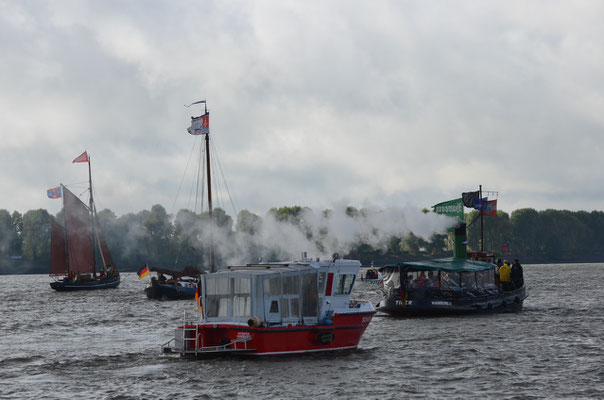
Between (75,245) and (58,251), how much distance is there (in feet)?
11.5

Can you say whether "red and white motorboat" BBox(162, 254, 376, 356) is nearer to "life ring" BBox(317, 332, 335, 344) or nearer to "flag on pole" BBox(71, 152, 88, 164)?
"life ring" BBox(317, 332, 335, 344)

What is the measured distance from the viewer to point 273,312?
35562 millimetres

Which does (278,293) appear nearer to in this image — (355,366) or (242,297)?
(242,297)

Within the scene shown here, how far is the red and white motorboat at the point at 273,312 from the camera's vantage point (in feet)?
115

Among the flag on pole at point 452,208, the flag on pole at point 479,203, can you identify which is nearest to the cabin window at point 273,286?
the flag on pole at point 452,208

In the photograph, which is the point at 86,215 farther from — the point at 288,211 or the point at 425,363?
the point at 425,363

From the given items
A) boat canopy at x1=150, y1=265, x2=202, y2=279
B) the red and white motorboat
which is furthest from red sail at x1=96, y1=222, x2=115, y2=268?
the red and white motorboat

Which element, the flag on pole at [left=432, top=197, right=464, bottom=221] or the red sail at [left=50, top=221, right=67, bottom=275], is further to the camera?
the red sail at [left=50, top=221, right=67, bottom=275]

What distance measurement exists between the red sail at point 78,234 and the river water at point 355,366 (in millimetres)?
65712

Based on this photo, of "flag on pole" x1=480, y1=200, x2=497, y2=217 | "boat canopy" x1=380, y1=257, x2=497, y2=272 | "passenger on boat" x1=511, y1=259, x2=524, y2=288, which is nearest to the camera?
"boat canopy" x1=380, y1=257, x2=497, y2=272

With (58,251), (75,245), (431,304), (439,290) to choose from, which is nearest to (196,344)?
(431,304)

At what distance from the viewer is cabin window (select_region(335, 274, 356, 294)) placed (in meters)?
38.4

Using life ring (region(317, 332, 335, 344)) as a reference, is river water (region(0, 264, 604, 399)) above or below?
below

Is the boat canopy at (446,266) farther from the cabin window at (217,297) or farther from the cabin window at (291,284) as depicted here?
the cabin window at (217,297)
